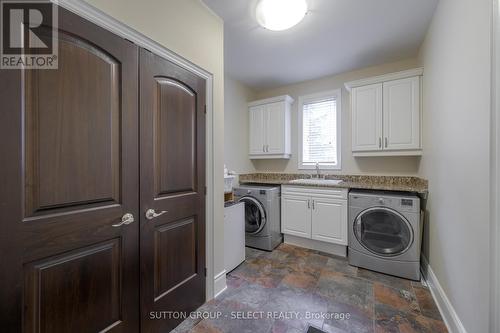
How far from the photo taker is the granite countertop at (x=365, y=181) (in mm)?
2412

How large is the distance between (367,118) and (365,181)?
0.93 metres

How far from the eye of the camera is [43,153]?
966 millimetres

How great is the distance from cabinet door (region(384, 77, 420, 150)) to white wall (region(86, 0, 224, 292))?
2.13 metres

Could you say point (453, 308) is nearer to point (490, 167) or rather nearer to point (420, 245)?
point (420, 245)

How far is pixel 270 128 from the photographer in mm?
3611

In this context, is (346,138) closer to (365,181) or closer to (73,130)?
(365,181)

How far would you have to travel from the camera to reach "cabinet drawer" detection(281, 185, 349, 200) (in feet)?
8.75

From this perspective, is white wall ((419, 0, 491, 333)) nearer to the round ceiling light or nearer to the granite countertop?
the granite countertop

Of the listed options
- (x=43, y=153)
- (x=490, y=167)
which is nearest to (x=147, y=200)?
(x=43, y=153)

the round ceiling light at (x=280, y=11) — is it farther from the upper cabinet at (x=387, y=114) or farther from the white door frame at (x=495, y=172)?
the upper cabinet at (x=387, y=114)

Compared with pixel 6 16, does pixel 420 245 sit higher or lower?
lower

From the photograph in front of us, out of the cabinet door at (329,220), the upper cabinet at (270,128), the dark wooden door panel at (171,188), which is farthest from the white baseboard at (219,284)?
the upper cabinet at (270,128)

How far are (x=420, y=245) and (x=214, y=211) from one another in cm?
218

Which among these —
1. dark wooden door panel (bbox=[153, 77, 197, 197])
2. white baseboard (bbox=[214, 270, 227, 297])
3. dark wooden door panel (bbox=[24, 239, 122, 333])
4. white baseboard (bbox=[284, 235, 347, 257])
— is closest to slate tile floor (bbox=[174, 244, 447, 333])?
white baseboard (bbox=[214, 270, 227, 297])
